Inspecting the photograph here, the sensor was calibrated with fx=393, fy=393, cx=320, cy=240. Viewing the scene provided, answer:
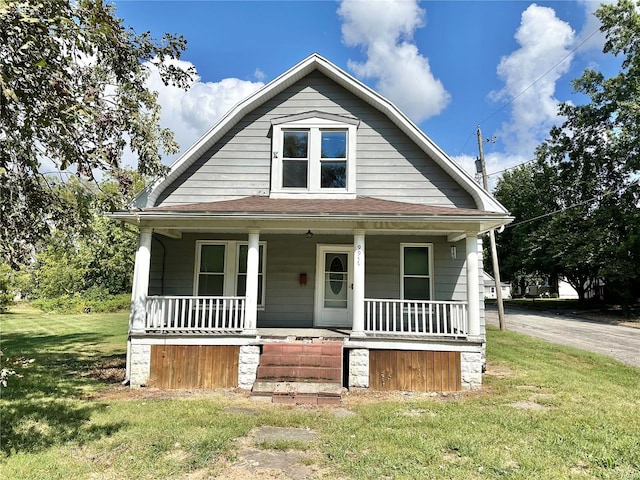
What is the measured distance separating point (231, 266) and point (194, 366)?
277cm

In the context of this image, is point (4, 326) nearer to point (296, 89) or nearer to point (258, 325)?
point (258, 325)

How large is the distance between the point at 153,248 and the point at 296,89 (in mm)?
5280

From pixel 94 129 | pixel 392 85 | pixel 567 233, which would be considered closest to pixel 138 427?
pixel 94 129

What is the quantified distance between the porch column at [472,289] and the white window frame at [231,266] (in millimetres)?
4701

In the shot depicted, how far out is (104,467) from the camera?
13.5 ft

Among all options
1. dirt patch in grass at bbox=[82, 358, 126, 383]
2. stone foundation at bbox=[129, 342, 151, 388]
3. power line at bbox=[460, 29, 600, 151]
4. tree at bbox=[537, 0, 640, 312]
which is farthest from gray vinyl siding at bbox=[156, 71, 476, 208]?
tree at bbox=[537, 0, 640, 312]

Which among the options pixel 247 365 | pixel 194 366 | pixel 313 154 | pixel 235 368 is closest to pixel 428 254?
pixel 313 154

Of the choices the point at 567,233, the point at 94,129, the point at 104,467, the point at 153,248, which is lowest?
the point at 104,467

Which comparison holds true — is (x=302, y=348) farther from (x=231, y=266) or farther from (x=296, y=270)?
(x=231, y=266)

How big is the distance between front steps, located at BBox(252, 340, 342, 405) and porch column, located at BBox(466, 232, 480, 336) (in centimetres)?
262

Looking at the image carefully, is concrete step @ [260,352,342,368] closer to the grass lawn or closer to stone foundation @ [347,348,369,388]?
stone foundation @ [347,348,369,388]

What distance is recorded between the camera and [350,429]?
5.31 m

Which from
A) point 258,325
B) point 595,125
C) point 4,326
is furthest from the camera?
point 595,125

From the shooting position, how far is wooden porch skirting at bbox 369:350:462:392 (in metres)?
7.54
